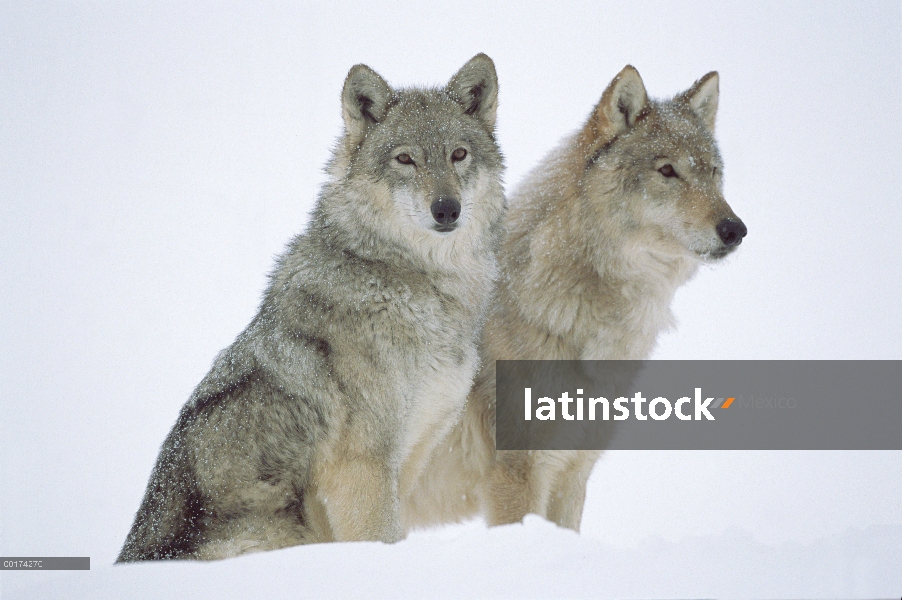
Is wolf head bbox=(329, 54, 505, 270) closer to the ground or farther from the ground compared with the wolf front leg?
farther from the ground

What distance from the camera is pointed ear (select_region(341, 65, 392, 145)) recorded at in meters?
4.27

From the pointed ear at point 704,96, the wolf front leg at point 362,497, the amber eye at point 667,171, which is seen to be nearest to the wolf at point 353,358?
the wolf front leg at point 362,497

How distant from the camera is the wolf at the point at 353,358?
157 inches

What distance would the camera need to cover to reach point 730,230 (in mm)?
4438

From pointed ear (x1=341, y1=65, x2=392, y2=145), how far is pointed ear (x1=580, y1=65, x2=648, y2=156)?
1383 millimetres

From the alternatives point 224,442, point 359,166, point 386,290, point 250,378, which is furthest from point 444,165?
point 224,442

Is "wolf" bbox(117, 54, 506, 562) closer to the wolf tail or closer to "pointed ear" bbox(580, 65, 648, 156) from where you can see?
the wolf tail

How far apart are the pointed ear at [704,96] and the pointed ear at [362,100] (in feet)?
6.80

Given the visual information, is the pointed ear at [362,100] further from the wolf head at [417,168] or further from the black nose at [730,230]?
the black nose at [730,230]
